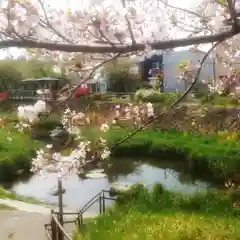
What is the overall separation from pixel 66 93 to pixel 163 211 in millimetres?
2062

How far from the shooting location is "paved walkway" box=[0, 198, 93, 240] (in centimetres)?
271

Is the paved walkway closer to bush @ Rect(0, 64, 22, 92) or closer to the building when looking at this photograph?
the building

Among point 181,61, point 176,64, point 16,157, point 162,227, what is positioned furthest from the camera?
point 16,157

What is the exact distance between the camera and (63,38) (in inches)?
26.3

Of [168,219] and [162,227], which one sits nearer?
[162,227]

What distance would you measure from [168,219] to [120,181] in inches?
96.4

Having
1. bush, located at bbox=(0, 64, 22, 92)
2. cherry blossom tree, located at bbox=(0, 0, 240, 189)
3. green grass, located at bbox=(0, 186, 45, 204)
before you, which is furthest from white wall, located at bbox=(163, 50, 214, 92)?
green grass, located at bbox=(0, 186, 45, 204)

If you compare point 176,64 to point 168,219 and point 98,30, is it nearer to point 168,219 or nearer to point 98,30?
point 168,219

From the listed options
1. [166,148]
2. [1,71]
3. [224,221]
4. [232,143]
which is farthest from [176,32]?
[166,148]

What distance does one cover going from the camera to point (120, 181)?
4855 mm

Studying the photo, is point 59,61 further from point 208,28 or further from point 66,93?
point 208,28

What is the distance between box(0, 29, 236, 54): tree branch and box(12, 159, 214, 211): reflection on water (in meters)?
3.42

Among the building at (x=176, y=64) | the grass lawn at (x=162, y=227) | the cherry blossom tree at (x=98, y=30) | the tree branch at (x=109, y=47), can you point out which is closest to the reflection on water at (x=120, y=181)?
the building at (x=176, y=64)

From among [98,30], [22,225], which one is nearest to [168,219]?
[22,225]
